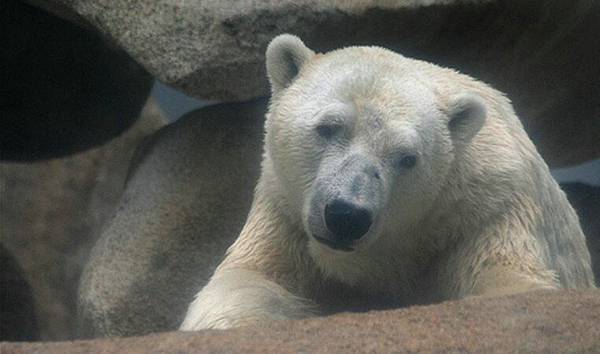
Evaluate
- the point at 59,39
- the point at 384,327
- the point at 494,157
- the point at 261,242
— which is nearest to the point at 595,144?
the point at 494,157

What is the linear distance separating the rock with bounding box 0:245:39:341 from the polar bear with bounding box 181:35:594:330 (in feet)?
8.58

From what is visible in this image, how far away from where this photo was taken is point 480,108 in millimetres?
3570

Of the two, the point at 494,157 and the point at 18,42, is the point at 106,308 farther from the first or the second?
the point at 494,157

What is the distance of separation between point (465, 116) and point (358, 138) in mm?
497

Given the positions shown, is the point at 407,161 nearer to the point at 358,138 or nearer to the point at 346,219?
the point at 358,138

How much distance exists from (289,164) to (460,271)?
2.27 ft

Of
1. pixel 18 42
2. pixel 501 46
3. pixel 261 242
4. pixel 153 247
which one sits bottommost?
pixel 153 247

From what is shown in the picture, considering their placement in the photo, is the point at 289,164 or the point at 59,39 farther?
the point at 59,39

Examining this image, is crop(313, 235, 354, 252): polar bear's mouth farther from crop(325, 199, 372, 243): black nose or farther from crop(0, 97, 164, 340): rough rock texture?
crop(0, 97, 164, 340): rough rock texture

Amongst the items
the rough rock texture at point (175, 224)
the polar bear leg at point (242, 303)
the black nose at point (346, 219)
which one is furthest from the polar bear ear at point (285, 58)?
the rough rock texture at point (175, 224)

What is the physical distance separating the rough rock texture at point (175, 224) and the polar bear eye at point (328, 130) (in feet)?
5.91

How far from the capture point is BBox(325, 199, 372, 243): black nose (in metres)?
3.00

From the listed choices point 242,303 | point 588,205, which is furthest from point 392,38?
point 242,303

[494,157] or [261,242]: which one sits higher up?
[494,157]
